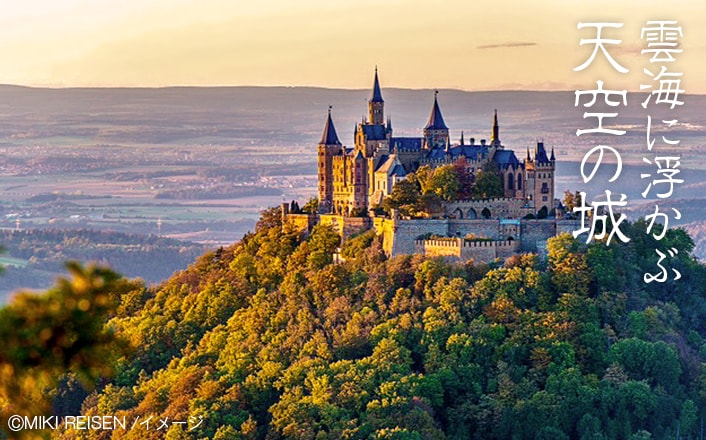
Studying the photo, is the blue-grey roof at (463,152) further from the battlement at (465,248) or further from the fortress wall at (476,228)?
the battlement at (465,248)

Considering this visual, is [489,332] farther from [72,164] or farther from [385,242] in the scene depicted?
[72,164]

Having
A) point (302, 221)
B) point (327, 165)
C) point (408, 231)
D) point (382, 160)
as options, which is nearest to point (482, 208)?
point (408, 231)

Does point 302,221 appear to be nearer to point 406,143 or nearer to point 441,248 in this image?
point 406,143

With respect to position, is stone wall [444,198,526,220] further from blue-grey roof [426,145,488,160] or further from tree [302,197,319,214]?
tree [302,197,319,214]

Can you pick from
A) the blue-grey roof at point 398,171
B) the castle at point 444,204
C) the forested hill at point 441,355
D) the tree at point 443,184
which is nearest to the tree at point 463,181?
the castle at point 444,204

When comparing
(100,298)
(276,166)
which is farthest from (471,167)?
(276,166)

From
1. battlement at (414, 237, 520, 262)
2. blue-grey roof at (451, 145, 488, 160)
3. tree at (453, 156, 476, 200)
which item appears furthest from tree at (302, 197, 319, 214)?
battlement at (414, 237, 520, 262)
